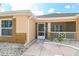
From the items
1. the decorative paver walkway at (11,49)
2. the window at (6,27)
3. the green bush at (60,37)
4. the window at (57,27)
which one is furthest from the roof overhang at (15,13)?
the window at (57,27)

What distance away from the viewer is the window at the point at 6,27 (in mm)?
6328

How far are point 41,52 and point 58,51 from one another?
2.08ft

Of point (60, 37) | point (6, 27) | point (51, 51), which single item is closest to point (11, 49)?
point (6, 27)

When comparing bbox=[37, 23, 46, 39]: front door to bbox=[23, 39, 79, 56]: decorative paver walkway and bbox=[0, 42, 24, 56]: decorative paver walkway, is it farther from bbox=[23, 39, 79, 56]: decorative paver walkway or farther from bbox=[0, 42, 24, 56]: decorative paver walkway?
bbox=[0, 42, 24, 56]: decorative paver walkway

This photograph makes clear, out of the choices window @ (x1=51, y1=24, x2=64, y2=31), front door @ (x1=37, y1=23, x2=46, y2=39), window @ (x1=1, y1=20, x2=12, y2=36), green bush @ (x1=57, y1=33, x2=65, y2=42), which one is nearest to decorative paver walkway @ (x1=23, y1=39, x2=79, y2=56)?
window @ (x1=1, y1=20, x2=12, y2=36)

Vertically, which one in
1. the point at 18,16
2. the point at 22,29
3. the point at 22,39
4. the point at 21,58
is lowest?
the point at 21,58

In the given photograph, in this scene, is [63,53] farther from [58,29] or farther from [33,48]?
[58,29]

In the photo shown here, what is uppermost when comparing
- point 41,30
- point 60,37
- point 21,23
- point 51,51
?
point 21,23

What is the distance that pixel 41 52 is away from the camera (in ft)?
19.4

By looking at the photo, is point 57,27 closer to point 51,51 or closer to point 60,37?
point 60,37

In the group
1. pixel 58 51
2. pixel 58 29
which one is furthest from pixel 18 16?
pixel 58 29

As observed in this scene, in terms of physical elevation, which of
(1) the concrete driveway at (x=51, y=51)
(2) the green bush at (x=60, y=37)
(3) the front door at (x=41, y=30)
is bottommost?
(1) the concrete driveway at (x=51, y=51)

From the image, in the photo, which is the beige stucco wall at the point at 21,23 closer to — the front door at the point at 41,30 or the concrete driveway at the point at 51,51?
the concrete driveway at the point at 51,51

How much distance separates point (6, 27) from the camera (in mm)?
6348
